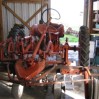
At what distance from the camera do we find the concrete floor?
10.9 feet

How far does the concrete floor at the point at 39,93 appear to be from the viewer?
10.9ft

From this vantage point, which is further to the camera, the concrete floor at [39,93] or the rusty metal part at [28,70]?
the concrete floor at [39,93]

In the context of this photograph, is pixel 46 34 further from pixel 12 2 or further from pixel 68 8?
pixel 68 8

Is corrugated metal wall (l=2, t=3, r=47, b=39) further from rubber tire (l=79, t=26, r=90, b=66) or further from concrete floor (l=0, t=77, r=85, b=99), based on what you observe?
concrete floor (l=0, t=77, r=85, b=99)

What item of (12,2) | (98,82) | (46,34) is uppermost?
(12,2)

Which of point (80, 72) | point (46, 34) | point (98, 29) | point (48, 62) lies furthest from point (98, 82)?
point (98, 29)

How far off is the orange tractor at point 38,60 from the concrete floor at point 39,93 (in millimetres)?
218

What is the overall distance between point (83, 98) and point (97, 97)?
39 cm

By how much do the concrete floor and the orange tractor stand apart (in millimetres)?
218

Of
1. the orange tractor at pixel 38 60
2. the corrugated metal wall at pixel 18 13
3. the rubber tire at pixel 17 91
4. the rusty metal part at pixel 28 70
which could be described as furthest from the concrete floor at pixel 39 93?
the corrugated metal wall at pixel 18 13

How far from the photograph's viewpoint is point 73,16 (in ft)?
32.4

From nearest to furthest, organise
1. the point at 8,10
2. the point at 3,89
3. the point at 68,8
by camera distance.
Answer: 1. the point at 3,89
2. the point at 8,10
3. the point at 68,8

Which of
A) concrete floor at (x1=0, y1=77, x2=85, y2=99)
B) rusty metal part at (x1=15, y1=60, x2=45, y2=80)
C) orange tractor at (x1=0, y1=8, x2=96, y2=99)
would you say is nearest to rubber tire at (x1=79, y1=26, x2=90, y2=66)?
orange tractor at (x1=0, y1=8, x2=96, y2=99)

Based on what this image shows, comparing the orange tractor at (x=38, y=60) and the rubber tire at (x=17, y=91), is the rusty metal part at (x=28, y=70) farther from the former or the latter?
the rubber tire at (x=17, y=91)
